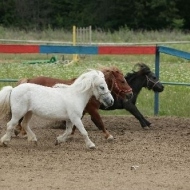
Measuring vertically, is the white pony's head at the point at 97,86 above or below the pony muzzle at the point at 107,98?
above

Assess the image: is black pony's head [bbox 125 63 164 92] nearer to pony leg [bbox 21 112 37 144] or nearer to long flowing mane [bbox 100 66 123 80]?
long flowing mane [bbox 100 66 123 80]

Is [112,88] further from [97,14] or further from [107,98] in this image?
[97,14]

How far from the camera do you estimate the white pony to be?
8.12m

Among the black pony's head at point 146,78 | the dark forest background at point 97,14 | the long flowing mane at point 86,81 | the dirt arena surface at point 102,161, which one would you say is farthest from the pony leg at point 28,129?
the dark forest background at point 97,14

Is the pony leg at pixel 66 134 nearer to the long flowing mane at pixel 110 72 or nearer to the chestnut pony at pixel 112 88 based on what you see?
the chestnut pony at pixel 112 88

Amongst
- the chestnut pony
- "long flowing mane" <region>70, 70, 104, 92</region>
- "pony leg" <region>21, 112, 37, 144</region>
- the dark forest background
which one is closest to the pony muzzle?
"long flowing mane" <region>70, 70, 104, 92</region>

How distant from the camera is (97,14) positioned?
177ft

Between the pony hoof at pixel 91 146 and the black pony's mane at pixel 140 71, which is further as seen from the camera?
the black pony's mane at pixel 140 71

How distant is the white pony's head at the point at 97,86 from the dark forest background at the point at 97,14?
4271cm

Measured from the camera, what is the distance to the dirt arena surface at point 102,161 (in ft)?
20.3

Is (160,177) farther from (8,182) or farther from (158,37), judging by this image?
(158,37)

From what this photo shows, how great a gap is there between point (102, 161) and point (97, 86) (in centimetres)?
122

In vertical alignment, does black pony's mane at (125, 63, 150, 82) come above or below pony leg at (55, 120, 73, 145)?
above

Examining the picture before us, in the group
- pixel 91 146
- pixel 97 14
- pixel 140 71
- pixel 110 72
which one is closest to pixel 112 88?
pixel 110 72
